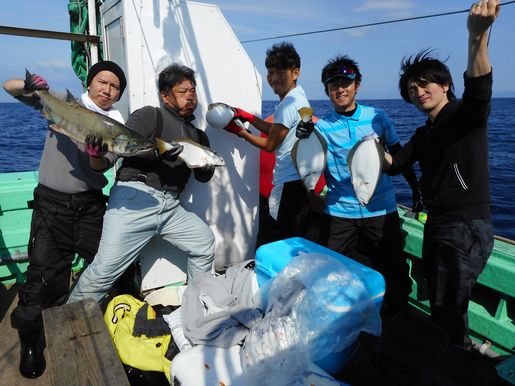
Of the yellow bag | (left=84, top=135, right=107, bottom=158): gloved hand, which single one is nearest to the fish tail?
(left=84, top=135, right=107, bottom=158): gloved hand

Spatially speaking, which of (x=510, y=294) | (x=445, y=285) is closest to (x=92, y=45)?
(x=445, y=285)

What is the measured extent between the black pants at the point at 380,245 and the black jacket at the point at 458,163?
2.31ft

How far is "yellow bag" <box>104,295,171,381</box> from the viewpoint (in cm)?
282

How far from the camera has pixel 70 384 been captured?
212 centimetres

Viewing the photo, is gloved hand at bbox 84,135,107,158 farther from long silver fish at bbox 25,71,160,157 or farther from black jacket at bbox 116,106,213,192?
black jacket at bbox 116,106,213,192

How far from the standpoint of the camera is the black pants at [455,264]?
2764 millimetres

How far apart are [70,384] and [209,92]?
3067mm

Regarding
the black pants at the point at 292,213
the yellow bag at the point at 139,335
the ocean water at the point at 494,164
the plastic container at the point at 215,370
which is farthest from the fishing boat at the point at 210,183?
the plastic container at the point at 215,370

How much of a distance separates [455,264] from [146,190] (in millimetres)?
2600

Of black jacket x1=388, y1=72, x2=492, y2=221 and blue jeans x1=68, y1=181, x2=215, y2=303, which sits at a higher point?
black jacket x1=388, y1=72, x2=492, y2=221

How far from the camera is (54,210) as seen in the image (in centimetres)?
339

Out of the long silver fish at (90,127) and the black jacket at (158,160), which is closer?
the long silver fish at (90,127)

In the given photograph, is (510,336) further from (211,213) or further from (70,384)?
(70,384)

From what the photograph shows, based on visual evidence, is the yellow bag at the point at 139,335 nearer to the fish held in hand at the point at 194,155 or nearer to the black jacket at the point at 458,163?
the fish held in hand at the point at 194,155
